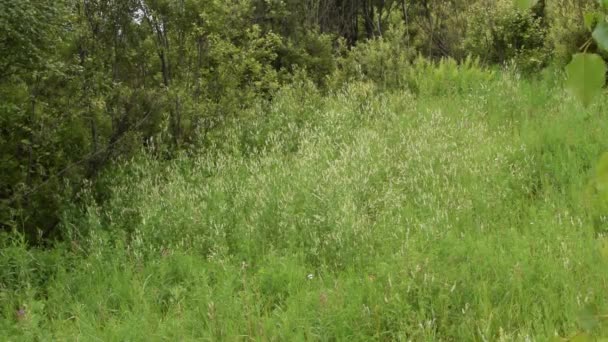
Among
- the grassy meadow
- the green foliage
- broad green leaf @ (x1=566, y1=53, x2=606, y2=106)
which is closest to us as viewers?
broad green leaf @ (x1=566, y1=53, x2=606, y2=106)

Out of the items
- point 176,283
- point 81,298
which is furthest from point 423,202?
point 81,298

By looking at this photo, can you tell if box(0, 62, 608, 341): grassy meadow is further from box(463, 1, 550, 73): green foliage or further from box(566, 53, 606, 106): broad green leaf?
box(463, 1, 550, 73): green foliage

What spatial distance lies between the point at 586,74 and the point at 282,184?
16.0 feet

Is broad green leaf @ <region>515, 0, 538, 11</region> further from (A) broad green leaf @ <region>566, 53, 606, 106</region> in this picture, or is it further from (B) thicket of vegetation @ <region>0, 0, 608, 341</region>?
(A) broad green leaf @ <region>566, 53, 606, 106</region>

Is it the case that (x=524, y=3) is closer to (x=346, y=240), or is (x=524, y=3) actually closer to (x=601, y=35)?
(x=601, y=35)

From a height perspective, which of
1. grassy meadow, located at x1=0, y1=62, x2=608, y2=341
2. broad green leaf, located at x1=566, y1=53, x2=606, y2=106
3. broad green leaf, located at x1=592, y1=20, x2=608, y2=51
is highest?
broad green leaf, located at x1=592, y1=20, x2=608, y2=51

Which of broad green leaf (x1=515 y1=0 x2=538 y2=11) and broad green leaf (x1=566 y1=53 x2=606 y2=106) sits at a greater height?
broad green leaf (x1=515 y1=0 x2=538 y2=11)

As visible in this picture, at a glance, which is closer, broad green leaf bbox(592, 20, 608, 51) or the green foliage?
broad green leaf bbox(592, 20, 608, 51)

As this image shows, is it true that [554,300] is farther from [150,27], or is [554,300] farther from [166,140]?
[150,27]

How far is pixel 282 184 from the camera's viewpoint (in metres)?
5.49

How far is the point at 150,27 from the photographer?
7.78 m

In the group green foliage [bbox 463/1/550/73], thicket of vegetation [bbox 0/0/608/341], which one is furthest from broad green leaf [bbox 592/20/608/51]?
green foliage [bbox 463/1/550/73]

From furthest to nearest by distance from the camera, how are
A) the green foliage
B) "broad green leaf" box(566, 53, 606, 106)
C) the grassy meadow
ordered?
the green foliage, the grassy meadow, "broad green leaf" box(566, 53, 606, 106)

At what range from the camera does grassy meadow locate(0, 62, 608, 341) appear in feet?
11.0
